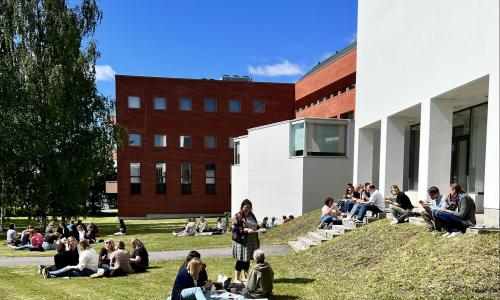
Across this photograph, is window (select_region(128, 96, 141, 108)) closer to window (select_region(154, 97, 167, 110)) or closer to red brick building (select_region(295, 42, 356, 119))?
window (select_region(154, 97, 167, 110))

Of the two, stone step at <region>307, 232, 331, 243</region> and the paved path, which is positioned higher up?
stone step at <region>307, 232, 331, 243</region>

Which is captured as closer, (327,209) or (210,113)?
(327,209)

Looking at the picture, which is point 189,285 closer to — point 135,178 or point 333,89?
point 333,89

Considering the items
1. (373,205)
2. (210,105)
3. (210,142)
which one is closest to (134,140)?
(210,142)

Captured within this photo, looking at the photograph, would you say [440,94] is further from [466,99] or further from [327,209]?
[327,209]

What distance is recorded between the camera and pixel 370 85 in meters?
18.4

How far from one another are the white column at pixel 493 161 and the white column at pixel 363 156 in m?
10.2

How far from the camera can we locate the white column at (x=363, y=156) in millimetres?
19986

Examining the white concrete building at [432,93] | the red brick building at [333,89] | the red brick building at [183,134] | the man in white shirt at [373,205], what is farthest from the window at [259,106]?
the man in white shirt at [373,205]

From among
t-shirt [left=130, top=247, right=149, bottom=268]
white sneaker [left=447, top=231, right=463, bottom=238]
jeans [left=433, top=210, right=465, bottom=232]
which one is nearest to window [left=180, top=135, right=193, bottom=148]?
t-shirt [left=130, top=247, right=149, bottom=268]

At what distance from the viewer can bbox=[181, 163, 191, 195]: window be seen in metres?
43.2

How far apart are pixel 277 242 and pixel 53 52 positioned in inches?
645

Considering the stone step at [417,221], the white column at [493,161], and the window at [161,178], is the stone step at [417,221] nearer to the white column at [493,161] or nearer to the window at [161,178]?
the white column at [493,161]

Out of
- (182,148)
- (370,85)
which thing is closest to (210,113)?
(182,148)
